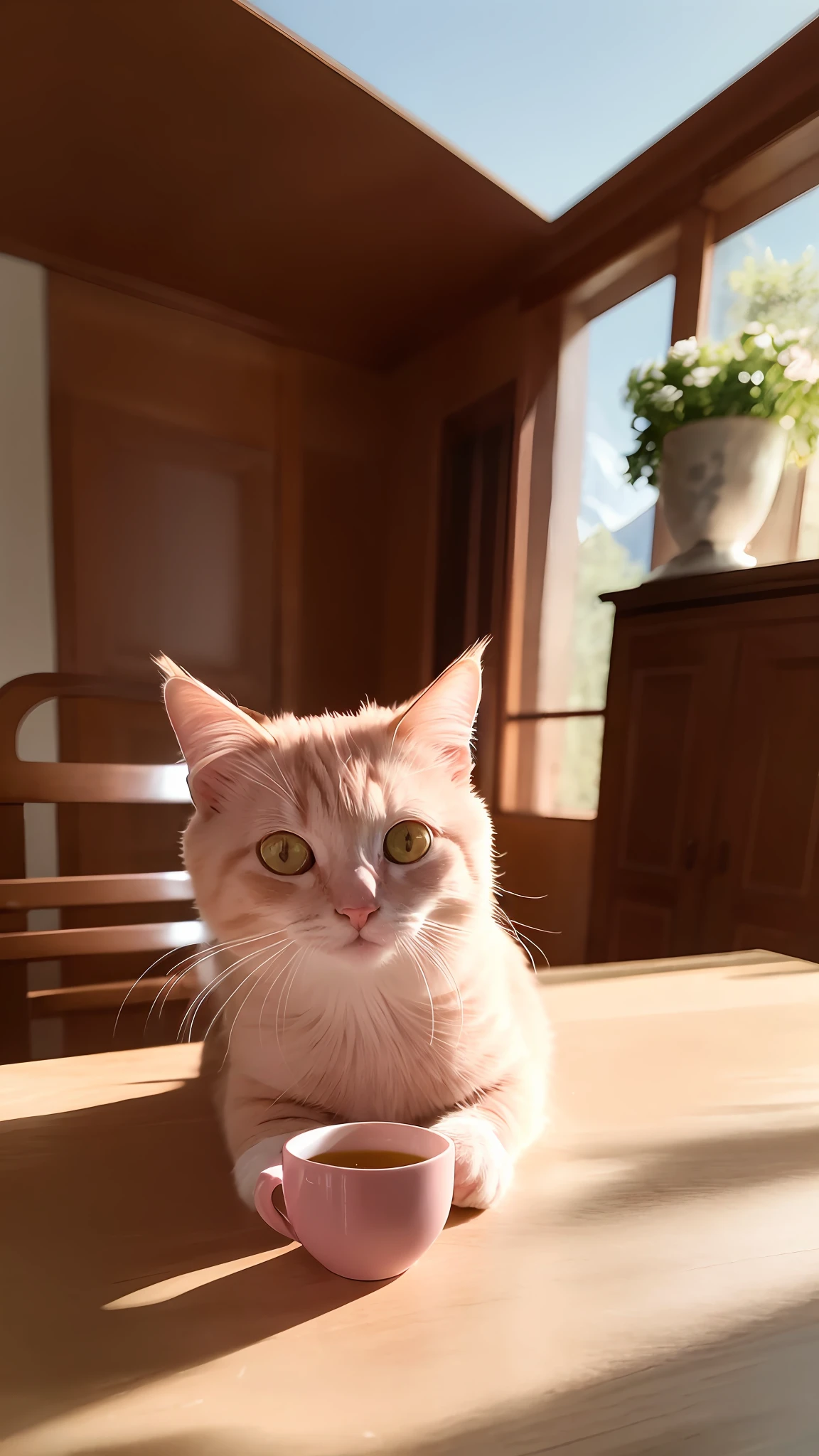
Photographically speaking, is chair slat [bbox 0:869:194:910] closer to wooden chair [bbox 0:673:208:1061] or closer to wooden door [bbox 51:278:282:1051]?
wooden chair [bbox 0:673:208:1061]

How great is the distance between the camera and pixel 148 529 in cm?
293

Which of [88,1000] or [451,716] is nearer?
[451,716]

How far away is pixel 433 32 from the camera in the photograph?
1979mm

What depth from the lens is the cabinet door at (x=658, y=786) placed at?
1739 mm

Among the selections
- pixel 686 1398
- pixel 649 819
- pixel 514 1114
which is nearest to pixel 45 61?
pixel 649 819

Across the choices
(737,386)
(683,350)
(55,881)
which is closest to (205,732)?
(55,881)

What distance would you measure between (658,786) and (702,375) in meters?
0.97

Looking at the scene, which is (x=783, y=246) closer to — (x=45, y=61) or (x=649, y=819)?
(x=649, y=819)

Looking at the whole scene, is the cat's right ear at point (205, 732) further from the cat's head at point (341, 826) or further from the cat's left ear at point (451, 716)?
the cat's left ear at point (451, 716)

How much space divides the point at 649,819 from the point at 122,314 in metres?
2.62

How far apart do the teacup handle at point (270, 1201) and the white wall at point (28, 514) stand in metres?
2.52

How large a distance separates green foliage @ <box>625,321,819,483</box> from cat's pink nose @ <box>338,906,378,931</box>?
1677 mm

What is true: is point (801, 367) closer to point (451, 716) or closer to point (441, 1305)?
point (451, 716)

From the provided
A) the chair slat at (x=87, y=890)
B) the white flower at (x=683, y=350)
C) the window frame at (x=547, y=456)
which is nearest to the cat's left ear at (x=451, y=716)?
the chair slat at (x=87, y=890)
